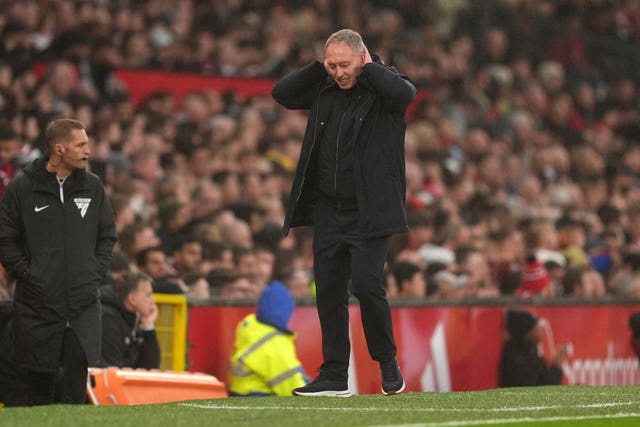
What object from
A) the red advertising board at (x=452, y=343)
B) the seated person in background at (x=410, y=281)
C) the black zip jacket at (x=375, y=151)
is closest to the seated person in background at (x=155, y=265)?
the red advertising board at (x=452, y=343)

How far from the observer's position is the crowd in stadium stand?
14.5 metres

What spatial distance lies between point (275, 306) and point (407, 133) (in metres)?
9.40

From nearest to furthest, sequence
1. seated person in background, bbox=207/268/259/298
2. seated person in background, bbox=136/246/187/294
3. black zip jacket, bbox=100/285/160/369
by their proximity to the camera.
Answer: black zip jacket, bbox=100/285/160/369 → seated person in background, bbox=136/246/187/294 → seated person in background, bbox=207/268/259/298

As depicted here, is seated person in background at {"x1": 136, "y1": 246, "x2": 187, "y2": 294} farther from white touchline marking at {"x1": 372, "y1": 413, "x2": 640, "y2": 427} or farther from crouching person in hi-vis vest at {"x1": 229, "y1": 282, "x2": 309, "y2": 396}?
white touchline marking at {"x1": 372, "y1": 413, "x2": 640, "y2": 427}

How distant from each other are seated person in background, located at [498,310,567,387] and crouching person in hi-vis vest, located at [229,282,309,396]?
293 cm

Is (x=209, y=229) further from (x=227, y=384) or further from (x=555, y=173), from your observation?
(x=555, y=173)

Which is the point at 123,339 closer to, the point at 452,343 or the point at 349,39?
the point at 349,39

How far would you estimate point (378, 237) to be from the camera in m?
9.18

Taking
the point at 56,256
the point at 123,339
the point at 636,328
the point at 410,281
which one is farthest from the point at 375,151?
the point at 410,281

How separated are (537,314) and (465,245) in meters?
2.25

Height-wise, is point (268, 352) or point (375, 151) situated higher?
point (375, 151)

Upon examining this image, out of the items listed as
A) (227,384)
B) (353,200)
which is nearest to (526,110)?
(227,384)

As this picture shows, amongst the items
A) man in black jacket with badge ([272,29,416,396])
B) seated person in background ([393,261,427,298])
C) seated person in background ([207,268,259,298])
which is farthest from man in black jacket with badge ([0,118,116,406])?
seated person in background ([393,261,427,298])

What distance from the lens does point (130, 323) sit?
10945mm
